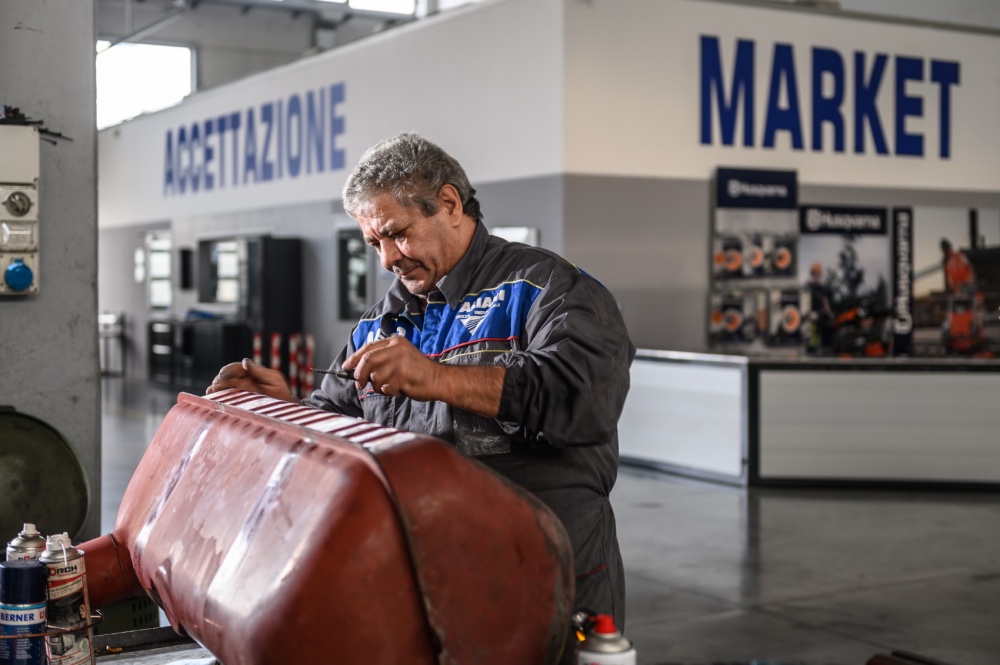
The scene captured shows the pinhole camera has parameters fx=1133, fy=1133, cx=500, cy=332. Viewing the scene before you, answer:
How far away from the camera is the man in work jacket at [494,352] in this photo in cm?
184

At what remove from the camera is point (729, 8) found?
9.11 meters

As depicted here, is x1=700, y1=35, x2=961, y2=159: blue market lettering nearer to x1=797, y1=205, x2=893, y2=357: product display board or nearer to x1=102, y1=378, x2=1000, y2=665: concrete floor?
x1=797, y1=205, x2=893, y2=357: product display board

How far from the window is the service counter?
14.0 meters

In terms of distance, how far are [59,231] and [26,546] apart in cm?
161

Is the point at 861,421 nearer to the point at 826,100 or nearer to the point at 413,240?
the point at 826,100

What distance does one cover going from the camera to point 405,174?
206 centimetres

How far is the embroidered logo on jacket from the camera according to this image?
211cm

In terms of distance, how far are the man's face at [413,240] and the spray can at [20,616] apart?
0.82m

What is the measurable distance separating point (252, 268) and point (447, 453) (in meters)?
11.3

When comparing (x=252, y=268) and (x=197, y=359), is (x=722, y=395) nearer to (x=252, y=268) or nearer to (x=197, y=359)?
(x=252, y=268)

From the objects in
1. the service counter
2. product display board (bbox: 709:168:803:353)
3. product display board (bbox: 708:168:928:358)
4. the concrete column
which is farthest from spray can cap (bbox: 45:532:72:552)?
product display board (bbox: 709:168:803:353)

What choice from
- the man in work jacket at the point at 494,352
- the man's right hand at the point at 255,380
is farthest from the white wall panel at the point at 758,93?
the man in work jacket at the point at 494,352

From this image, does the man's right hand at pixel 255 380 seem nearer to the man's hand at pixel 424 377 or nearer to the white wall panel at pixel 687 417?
the man's hand at pixel 424 377

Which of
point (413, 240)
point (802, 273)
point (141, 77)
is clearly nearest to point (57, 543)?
point (413, 240)
